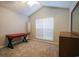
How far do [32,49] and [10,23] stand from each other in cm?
75

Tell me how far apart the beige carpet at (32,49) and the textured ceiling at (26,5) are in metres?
0.66

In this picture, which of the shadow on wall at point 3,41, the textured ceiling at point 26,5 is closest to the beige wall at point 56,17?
the textured ceiling at point 26,5

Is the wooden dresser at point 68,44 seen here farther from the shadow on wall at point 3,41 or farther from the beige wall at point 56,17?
the shadow on wall at point 3,41

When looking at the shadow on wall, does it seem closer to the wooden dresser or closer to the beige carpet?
the beige carpet

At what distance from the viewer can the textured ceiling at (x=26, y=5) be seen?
1581 mm

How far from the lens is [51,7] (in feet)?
5.88

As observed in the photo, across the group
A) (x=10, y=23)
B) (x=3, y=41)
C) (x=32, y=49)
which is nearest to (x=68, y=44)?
(x=32, y=49)

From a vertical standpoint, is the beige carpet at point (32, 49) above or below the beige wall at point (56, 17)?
below

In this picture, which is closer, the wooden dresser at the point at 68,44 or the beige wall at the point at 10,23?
the wooden dresser at the point at 68,44

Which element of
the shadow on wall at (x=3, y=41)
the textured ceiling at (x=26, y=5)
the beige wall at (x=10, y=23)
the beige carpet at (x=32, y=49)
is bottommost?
the beige carpet at (x=32, y=49)

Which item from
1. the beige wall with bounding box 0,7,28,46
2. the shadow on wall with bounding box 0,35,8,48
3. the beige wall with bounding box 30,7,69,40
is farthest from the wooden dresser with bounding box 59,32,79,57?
the shadow on wall with bounding box 0,35,8,48

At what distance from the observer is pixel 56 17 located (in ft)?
5.88

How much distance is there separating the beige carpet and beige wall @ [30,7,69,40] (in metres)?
0.21

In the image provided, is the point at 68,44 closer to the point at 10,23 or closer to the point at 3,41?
the point at 10,23
